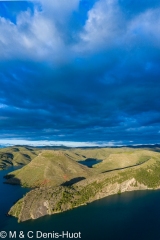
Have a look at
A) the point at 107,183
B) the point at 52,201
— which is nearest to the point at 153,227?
the point at 52,201

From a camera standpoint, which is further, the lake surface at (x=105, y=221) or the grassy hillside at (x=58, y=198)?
the grassy hillside at (x=58, y=198)

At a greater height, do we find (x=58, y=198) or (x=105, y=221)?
(x=58, y=198)

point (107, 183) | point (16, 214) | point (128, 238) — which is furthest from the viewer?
point (107, 183)

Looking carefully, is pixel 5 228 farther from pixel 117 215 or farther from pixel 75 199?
pixel 117 215

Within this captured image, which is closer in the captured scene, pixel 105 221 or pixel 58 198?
pixel 105 221

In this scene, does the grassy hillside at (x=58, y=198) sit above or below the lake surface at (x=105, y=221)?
above

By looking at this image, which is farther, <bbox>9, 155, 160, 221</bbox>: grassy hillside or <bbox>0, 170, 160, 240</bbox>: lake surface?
<bbox>9, 155, 160, 221</bbox>: grassy hillside

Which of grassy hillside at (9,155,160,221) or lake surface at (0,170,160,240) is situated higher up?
grassy hillside at (9,155,160,221)

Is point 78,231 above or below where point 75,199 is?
below
